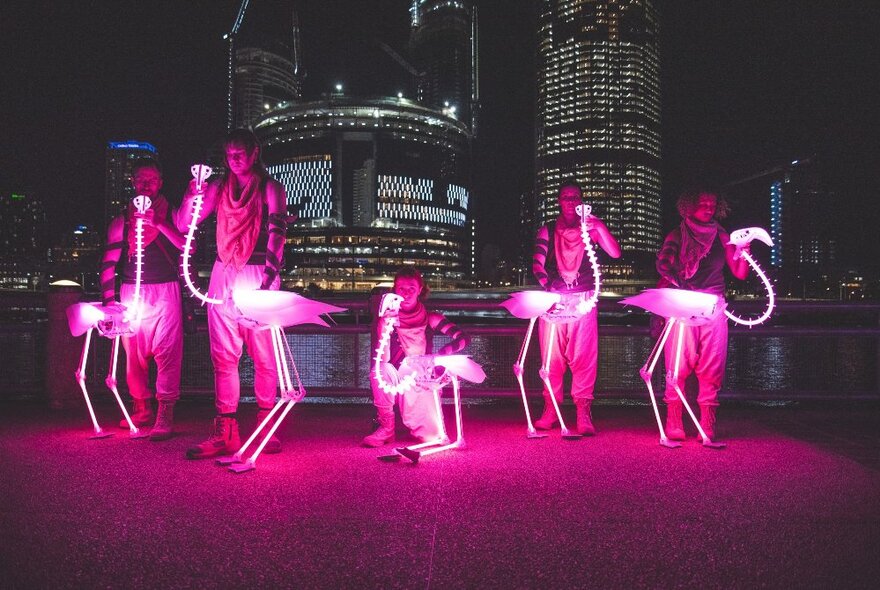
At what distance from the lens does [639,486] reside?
11.9 feet

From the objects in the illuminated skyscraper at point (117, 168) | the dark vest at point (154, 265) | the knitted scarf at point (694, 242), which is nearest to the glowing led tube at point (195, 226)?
the dark vest at point (154, 265)

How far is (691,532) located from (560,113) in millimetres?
101440

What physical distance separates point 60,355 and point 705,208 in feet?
21.1

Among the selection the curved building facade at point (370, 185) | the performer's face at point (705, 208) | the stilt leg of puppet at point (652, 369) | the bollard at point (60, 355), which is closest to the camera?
the stilt leg of puppet at point (652, 369)

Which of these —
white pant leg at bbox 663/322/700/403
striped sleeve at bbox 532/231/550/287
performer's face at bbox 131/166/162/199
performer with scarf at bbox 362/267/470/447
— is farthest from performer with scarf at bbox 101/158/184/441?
white pant leg at bbox 663/322/700/403

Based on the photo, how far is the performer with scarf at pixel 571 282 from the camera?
5.07 meters

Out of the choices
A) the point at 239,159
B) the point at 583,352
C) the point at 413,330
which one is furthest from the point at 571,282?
the point at 239,159

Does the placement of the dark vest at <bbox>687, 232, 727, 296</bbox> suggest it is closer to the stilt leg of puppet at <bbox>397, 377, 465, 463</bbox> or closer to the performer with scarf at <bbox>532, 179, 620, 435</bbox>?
the performer with scarf at <bbox>532, 179, 620, 435</bbox>

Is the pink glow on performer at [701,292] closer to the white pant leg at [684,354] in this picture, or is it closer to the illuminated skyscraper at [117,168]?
the white pant leg at [684,354]

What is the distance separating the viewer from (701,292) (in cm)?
471

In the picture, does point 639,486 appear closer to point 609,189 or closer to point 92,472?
point 92,472

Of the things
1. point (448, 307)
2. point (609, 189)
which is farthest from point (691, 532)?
point (609, 189)

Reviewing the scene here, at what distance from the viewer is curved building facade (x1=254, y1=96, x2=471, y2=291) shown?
10125 centimetres

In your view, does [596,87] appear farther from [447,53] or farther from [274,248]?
[274,248]
